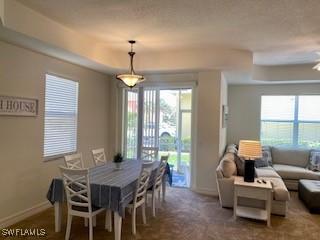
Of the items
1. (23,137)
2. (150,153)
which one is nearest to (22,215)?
(23,137)

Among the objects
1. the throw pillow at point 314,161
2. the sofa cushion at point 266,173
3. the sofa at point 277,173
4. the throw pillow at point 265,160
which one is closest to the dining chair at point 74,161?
the sofa at point 277,173

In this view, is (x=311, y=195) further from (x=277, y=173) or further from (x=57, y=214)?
(x=57, y=214)

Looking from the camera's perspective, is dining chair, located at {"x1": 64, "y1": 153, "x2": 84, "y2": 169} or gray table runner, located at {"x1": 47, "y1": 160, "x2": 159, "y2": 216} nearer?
gray table runner, located at {"x1": 47, "y1": 160, "x2": 159, "y2": 216}

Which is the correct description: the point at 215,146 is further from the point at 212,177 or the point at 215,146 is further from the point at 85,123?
the point at 85,123

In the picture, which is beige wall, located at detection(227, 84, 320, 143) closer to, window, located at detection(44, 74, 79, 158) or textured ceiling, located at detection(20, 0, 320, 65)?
textured ceiling, located at detection(20, 0, 320, 65)

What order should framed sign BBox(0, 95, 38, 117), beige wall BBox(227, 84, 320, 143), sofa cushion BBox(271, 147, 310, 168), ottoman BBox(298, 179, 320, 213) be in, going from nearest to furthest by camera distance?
1. framed sign BBox(0, 95, 38, 117)
2. ottoman BBox(298, 179, 320, 213)
3. sofa cushion BBox(271, 147, 310, 168)
4. beige wall BBox(227, 84, 320, 143)

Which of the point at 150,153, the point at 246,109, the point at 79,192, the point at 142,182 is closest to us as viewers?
the point at 79,192

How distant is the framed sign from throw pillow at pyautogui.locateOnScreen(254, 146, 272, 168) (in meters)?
4.66

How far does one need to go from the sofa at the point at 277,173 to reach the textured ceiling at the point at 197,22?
2087mm

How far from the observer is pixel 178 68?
4.99 m

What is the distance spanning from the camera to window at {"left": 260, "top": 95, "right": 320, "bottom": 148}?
20.9 feet

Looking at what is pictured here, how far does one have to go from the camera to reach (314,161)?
5.65m

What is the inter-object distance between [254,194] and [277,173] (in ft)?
6.60

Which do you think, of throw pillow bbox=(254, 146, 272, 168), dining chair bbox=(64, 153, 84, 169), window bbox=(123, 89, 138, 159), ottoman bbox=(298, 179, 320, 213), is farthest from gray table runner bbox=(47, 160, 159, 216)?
throw pillow bbox=(254, 146, 272, 168)
